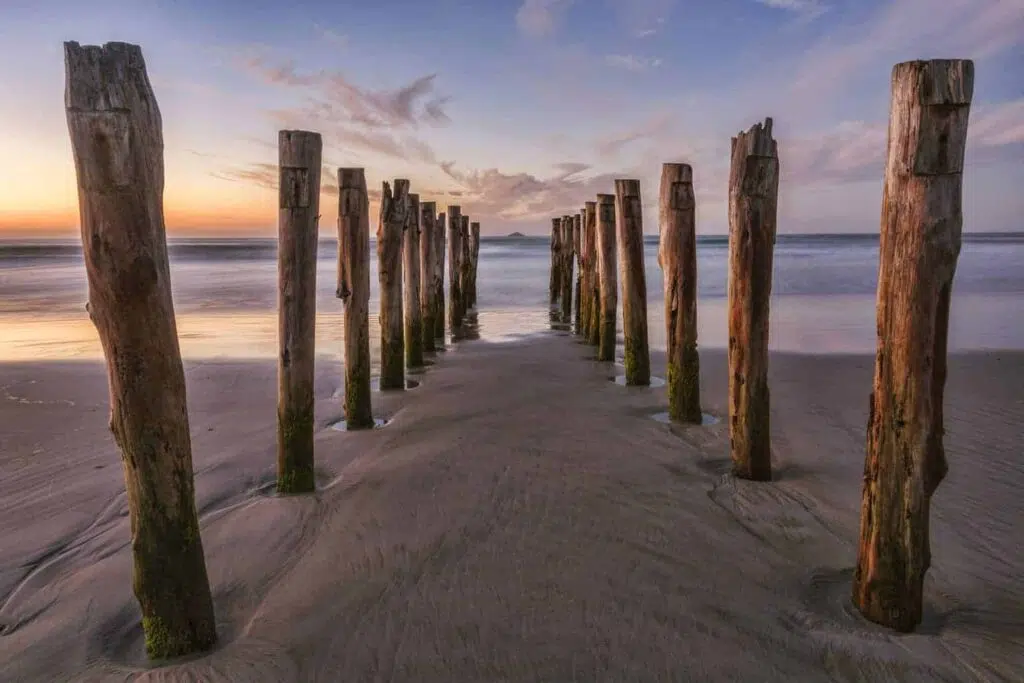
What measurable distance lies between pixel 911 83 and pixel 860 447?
3839mm

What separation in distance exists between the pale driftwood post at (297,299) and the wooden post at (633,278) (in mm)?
4224

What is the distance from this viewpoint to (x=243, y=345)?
38.8 feet

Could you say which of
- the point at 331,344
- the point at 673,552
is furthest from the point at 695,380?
the point at 331,344

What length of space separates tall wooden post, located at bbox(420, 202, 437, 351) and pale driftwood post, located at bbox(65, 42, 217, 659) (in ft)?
28.1

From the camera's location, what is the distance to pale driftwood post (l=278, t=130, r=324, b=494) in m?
4.60

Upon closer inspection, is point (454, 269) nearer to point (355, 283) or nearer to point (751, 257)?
point (355, 283)

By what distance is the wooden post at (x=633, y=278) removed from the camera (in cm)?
Result: 808

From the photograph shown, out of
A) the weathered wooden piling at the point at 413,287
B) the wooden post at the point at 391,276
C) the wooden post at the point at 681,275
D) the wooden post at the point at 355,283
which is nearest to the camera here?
the wooden post at the point at 681,275

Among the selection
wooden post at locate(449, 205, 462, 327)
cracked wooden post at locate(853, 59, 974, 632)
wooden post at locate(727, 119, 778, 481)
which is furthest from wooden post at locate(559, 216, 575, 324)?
cracked wooden post at locate(853, 59, 974, 632)

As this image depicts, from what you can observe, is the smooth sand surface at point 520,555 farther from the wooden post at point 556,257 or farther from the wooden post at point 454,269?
the wooden post at point 556,257

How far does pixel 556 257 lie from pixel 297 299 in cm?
1609

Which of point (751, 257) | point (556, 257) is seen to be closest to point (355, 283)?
point (751, 257)

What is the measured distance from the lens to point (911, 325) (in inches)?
109

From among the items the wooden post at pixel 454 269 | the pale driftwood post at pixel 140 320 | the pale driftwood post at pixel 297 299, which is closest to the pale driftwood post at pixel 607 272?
the wooden post at pixel 454 269
